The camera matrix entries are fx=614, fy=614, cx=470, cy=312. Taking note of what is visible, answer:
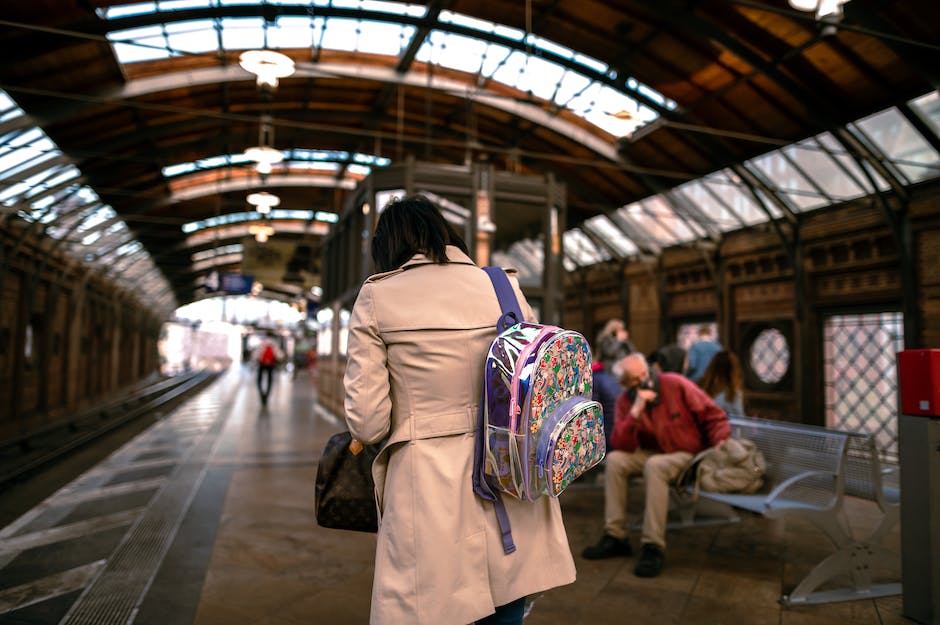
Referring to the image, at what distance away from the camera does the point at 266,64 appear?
8227 millimetres

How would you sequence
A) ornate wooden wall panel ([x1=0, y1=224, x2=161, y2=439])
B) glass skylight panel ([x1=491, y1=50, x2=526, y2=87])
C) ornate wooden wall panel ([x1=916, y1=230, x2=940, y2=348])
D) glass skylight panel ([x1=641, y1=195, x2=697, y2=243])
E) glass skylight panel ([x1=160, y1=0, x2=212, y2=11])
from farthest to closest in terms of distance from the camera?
glass skylight panel ([x1=641, y1=195, x2=697, y2=243]) → ornate wooden wall panel ([x1=0, y1=224, x2=161, y2=439]) → glass skylight panel ([x1=491, y1=50, x2=526, y2=87]) → glass skylight panel ([x1=160, y1=0, x2=212, y2=11]) → ornate wooden wall panel ([x1=916, y1=230, x2=940, y2=348])

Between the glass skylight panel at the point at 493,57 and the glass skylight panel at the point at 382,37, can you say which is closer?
the glass skylight panel at the point at 382,37

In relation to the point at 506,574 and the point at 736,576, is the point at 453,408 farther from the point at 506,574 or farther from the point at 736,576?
the point at 736,576

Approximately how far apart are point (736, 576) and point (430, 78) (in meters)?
11.5

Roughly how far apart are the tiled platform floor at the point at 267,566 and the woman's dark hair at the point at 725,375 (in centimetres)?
118

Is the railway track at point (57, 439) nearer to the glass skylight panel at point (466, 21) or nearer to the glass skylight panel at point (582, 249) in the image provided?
the glass skylight panel at point (466, 21)

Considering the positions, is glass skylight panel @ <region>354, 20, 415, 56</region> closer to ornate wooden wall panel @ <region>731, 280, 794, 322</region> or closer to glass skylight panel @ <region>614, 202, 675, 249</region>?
glass skylight panel @ <region>614, 202, 675, 249</region>

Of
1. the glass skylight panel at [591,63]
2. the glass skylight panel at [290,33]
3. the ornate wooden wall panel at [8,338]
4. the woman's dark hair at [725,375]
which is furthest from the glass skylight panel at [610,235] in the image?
the ornate wooden wall panel at [8,338]

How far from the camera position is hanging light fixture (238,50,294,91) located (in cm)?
812

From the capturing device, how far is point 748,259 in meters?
14.1

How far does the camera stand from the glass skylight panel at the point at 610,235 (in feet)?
59.4

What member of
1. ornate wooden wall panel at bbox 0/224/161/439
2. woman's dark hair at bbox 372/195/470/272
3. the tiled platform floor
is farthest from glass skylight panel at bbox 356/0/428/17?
woman's dark hair at bbox 372/195/470/272

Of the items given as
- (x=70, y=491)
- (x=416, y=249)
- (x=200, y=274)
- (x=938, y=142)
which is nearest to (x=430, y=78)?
(x=938, y=142)

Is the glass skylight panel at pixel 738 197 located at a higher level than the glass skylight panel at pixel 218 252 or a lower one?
lower
